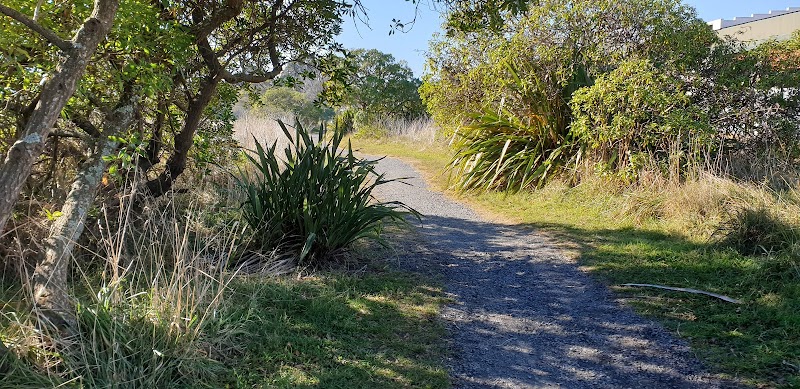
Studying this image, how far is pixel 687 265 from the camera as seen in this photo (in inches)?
223

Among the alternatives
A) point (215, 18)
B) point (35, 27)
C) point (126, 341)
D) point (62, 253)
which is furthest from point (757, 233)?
point (35, 27)

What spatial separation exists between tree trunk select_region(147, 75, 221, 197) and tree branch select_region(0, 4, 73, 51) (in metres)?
3.02

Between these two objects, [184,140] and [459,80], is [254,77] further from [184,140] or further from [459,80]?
[459,80]

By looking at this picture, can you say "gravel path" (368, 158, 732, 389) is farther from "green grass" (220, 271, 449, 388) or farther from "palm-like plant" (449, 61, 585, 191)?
"palm-like plant" (449, 61, 585, 191)

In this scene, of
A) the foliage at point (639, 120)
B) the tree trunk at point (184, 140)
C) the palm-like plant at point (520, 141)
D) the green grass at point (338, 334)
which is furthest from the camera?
the palm-like plant at point (520, 141)

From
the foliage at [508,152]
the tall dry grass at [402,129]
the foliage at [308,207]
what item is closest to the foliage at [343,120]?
the foliage at [308,207]

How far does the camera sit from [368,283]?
17.9 ft

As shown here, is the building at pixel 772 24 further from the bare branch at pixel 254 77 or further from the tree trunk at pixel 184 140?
the tree trunk at pixel 184 140

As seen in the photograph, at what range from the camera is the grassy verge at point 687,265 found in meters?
3.98

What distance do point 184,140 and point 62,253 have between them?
321 centimetres

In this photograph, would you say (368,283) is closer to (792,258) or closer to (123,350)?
(123,350)

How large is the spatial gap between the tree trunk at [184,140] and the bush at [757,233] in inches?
220

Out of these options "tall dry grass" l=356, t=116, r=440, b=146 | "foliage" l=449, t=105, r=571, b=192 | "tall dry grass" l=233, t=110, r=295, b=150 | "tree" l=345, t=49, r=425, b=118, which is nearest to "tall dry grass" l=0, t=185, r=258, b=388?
"foliage" l=449, t=105, r=571, b=192

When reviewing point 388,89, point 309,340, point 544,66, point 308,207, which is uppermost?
point 388,89
